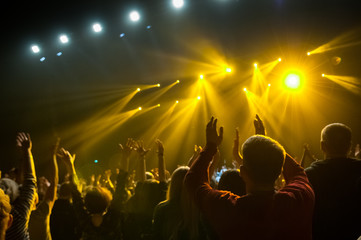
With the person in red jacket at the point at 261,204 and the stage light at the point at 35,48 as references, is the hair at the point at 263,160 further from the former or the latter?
the stage light at the point at 35,48

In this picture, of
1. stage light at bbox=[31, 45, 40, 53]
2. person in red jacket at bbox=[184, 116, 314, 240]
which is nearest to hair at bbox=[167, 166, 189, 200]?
person in red jacket at bbox=[184, 116, 314, 240]

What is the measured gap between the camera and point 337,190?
204 centimetres

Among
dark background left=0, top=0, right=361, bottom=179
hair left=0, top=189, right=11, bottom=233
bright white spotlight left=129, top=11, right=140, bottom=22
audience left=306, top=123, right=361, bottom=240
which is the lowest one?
audience left=306, top=123, right=361, bottom=240

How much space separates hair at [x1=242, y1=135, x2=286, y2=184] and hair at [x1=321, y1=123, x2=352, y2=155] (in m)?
0.95

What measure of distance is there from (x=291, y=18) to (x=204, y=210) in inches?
325

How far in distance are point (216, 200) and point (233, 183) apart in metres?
0.68

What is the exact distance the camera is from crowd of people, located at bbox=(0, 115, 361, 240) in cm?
136

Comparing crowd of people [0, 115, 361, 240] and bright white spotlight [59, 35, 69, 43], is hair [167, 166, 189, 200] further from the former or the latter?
bright white spotlight [59, 35, 69, 43]

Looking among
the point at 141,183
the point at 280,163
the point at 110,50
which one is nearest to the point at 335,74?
the point at 110,50

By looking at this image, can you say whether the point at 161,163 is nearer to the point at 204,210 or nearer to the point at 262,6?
the point at 204,210

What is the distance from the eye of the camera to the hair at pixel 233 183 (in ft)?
6.72

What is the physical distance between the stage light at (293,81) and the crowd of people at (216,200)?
27.5 ft

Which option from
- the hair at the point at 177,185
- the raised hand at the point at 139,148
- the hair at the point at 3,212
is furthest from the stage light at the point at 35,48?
the hair at the point at 3,212

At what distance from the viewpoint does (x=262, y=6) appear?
8258 mm
